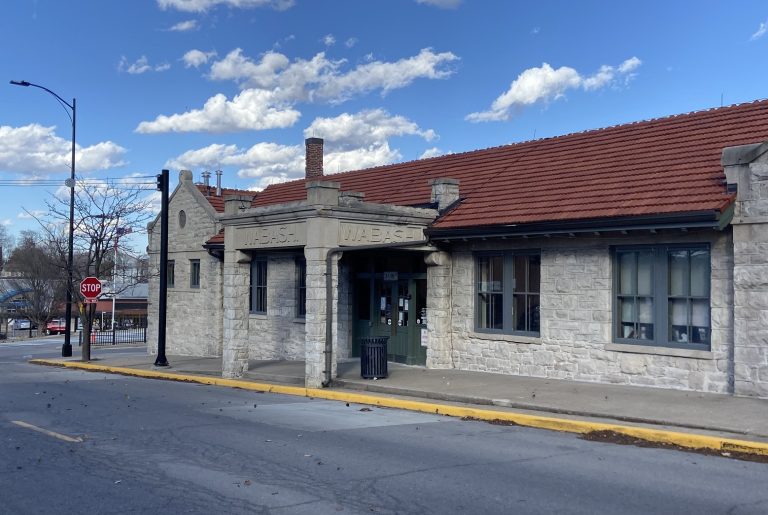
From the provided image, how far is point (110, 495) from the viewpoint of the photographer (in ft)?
23.3

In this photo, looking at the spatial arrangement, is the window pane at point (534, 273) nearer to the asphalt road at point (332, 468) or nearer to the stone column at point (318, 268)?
the stone column at point (318, 268)

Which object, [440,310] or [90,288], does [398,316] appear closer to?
[440,310]

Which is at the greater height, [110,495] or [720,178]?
[720,178]

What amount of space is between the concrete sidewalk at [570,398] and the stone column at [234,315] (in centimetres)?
45

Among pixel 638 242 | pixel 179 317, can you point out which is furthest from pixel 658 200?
pixel 179 317

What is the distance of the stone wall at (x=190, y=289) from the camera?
24.9 metres

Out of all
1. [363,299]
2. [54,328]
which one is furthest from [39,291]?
[363,299]

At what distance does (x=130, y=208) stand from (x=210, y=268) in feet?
16.1

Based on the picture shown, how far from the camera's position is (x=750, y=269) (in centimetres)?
1252

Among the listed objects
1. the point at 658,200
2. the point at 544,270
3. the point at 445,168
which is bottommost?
the point at 544,270

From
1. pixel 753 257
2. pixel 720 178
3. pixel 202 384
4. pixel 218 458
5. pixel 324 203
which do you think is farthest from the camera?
pixel 202 384

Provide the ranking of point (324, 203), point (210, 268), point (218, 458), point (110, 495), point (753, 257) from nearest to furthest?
point (110, 495), point (218, 458), point (753, 257), point (324, 203), point (210, 268)

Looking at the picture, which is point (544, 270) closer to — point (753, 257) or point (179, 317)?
point (753, 257)

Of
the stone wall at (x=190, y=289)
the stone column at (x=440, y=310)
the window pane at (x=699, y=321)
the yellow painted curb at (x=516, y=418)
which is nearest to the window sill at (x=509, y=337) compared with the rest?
the stone column at (x=440, y=310)
